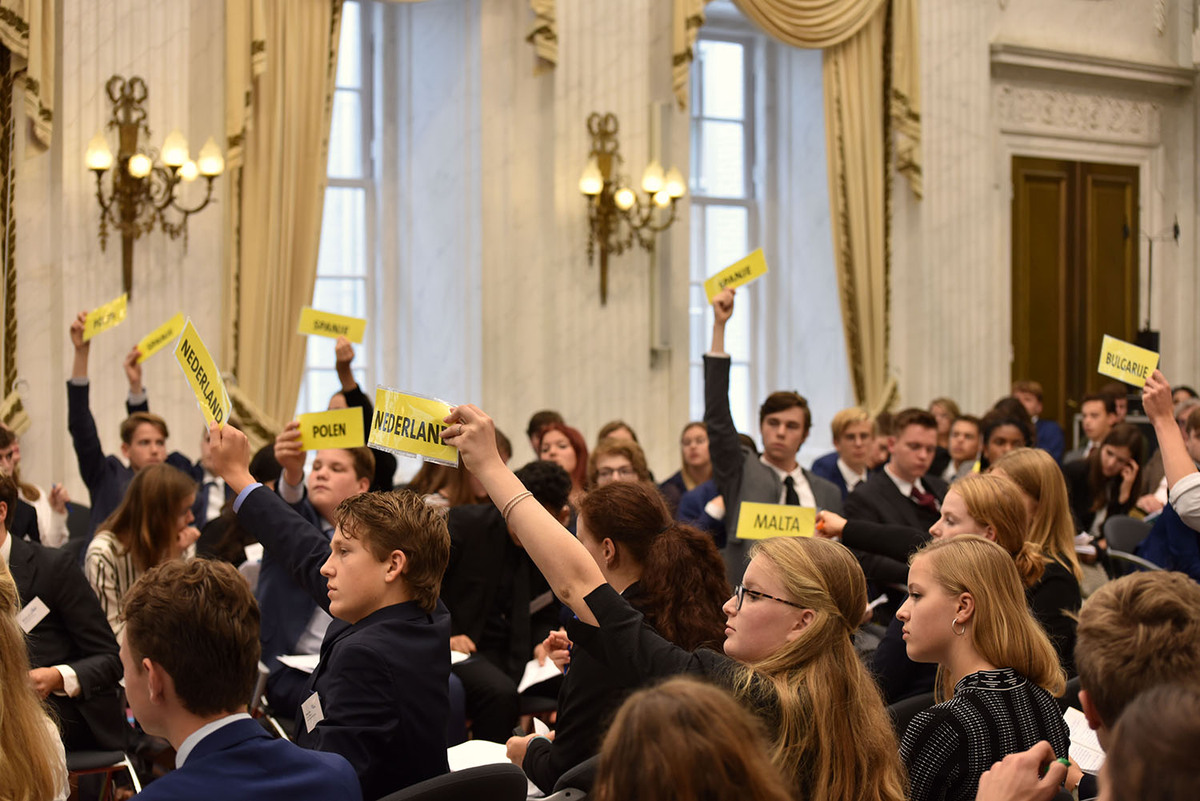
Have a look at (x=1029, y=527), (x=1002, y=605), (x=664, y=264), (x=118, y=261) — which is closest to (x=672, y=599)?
(x=1002, y=605)

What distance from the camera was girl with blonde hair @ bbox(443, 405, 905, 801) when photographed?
1992 millimetres

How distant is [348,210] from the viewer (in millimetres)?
8727

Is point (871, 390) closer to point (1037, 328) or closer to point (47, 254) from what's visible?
point (1037, 328)

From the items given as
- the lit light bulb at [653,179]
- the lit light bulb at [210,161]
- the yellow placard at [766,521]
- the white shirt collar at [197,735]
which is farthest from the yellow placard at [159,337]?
the lit light bulb at [653,179]

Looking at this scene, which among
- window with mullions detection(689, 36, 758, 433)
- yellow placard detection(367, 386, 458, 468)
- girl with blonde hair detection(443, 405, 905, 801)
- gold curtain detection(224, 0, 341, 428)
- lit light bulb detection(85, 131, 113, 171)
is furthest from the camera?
window with mullions detection(689, 36, 758, 433)

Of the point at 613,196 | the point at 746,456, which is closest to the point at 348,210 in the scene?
the point at 613,196

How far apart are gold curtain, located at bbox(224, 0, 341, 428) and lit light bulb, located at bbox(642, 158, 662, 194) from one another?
6.99 ft

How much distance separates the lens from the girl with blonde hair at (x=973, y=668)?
221cm

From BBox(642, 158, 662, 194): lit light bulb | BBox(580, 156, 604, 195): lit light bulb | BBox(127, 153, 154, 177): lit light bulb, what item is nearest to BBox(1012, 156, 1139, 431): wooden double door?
BBox(642, 158, 662, 194): lit light bulb

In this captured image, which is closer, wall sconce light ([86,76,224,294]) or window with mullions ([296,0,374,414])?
wall sconce light ([86,76,224,294])

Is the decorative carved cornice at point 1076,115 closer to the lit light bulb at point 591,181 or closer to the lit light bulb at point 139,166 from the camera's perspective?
the lit light bulb at point 591,181

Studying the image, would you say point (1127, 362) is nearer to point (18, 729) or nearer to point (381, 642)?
point (381, 642)

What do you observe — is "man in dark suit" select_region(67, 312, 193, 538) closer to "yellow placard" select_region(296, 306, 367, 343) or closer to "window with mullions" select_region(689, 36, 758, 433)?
"yellow placard" select_region(296, 306, 367, 343)

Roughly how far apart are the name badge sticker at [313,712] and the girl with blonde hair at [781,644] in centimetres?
67
